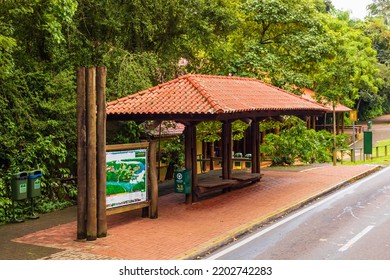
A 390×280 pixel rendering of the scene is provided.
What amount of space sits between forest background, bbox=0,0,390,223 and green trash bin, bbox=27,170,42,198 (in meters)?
0.80

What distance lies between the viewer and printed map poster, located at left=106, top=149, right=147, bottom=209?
35.3 ft

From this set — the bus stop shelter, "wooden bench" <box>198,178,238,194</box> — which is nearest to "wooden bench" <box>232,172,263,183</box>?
the bus stop shelter

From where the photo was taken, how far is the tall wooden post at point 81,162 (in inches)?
387

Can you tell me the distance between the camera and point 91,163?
9797 mm

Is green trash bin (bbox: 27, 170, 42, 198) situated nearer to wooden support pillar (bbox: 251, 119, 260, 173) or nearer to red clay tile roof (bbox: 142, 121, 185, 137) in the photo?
red clay tile roof (bbox: 142, 121, 185, 137)

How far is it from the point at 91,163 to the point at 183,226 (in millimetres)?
2604

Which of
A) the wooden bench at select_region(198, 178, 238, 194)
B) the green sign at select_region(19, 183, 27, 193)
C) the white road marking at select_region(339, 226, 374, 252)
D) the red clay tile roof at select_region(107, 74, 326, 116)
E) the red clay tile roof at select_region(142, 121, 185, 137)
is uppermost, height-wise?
the red clay tile roof at select_region(107, 74, 326, 116)

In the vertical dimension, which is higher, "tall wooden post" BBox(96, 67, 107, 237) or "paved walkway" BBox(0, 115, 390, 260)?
"tall wooden post" BBox(96, 67, 107, 237)

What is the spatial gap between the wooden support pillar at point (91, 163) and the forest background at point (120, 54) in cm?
270

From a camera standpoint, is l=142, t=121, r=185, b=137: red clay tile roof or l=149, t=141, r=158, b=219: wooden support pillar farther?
l=142, t=121, r=185, b=137: red clay tile roof

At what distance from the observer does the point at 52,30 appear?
39.7 feet

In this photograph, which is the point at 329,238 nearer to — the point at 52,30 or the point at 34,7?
the point at 52,30

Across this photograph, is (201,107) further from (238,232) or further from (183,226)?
(238,232)

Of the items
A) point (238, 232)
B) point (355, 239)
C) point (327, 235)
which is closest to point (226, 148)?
point (238, 232)
